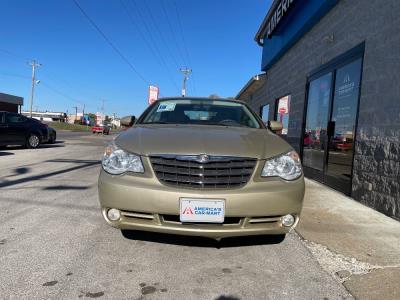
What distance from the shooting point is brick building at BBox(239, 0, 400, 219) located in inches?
252

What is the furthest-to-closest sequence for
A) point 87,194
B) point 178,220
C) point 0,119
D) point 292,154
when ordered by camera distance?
point 0,119, point 87,194, point 292,154, point 178,220

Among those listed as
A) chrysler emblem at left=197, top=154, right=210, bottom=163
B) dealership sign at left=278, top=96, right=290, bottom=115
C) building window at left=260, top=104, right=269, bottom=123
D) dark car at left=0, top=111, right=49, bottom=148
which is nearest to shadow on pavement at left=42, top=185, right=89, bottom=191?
chrysler emblem at left=197, top=154, right=210, bottom=163

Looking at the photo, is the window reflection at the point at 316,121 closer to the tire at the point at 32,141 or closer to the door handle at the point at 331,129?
the door handle at the point at 331,129

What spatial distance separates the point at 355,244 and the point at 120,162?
265cm

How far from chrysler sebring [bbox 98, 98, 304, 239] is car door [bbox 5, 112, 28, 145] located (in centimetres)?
1375

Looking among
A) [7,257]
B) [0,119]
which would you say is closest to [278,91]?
[0,119]

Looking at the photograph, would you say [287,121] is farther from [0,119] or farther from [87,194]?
[0,119]

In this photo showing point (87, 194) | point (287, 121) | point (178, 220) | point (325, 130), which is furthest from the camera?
point (287, 121)

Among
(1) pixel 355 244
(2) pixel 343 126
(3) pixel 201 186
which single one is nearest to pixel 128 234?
(3) pixel 201 186

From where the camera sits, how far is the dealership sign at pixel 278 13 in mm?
13025

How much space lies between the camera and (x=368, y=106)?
23.5 ft

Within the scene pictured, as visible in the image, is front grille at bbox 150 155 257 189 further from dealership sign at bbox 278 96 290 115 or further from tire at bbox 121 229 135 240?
dealership sign at bbox 278 96 290 115

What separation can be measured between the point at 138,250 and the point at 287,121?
10937 mm

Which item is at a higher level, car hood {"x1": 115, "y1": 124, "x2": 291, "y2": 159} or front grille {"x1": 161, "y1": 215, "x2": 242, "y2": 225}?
car hood {"x1": 115, "y1": 124, "x2": 291, "y2": 159}
